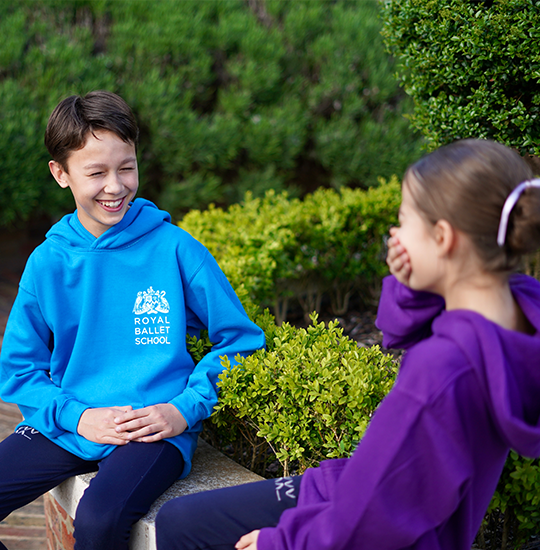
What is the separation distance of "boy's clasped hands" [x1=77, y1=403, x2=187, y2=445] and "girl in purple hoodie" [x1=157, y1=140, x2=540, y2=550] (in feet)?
2.03

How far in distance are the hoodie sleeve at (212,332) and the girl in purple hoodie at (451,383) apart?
2.26 feet

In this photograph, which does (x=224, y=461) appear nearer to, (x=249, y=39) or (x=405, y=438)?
(x=405, y=438)

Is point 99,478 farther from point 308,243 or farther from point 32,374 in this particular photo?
point 308,243

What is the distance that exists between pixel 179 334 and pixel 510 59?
1.74m

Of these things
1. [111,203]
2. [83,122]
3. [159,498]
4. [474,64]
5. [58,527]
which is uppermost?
[474,64]

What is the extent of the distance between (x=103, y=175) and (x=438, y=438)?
146cm

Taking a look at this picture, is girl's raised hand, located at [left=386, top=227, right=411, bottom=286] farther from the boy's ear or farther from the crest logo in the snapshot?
the boy's ear

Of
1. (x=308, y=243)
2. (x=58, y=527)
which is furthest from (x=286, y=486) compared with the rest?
(x=308, y=243)

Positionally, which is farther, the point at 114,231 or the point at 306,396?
the point at 114,231

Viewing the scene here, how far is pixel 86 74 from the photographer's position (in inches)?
229

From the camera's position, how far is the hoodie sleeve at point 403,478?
1217 millimetres

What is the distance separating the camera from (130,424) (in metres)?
1.92

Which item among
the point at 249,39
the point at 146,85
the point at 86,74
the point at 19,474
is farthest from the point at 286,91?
the point at 19,474

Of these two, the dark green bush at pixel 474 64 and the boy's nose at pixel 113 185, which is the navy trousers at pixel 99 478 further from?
the dark green bush at pixel 474 64
